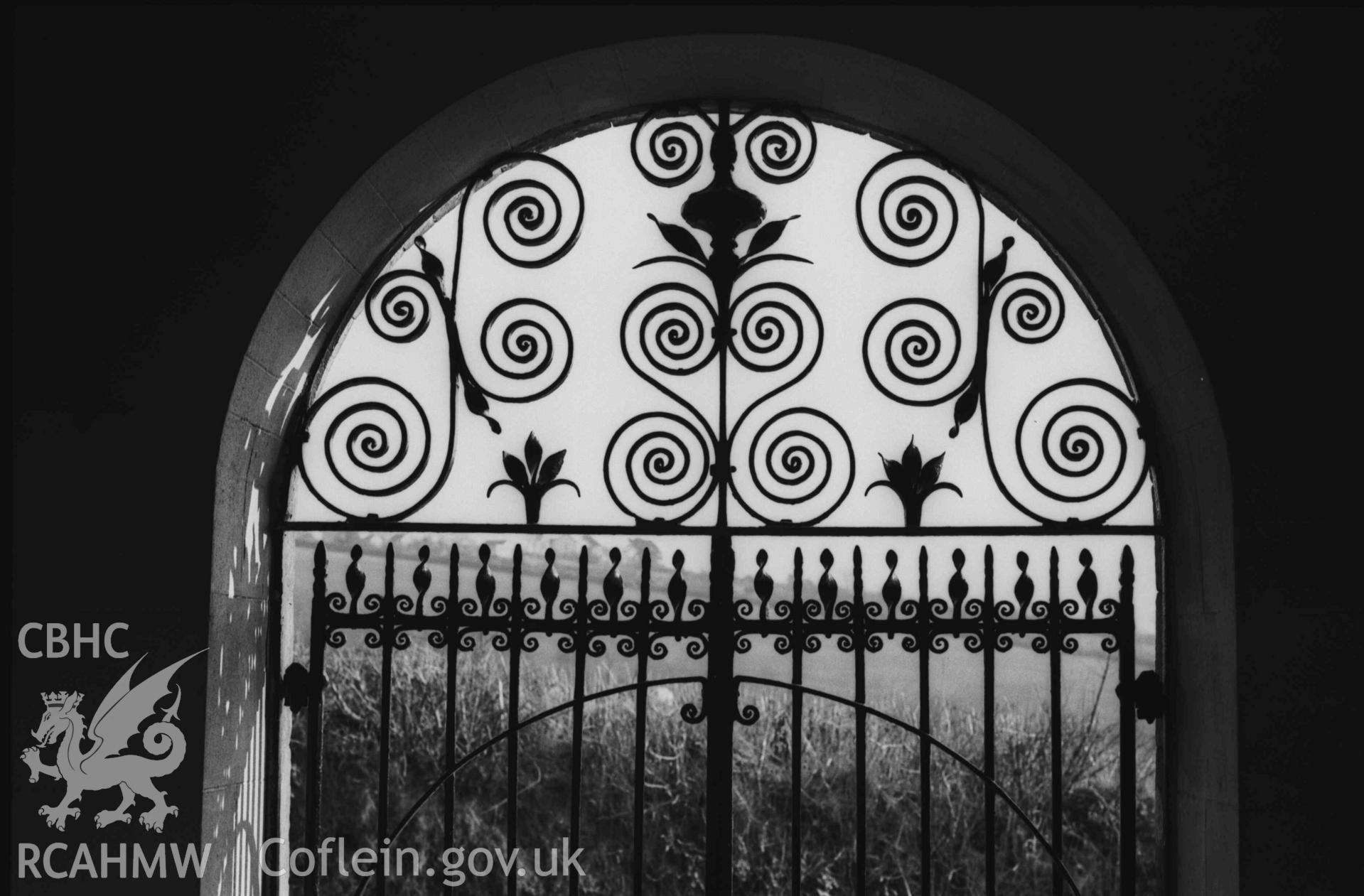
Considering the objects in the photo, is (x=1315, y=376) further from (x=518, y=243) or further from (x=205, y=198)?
(x=205, y=198)

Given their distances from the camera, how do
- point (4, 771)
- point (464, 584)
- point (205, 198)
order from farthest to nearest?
point (464, 584) → point (205, 198) → point (4, 771)

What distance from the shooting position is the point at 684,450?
3250mm

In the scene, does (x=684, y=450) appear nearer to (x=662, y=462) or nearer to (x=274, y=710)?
(x=662, y=462)

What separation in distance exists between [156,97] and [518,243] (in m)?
0.95

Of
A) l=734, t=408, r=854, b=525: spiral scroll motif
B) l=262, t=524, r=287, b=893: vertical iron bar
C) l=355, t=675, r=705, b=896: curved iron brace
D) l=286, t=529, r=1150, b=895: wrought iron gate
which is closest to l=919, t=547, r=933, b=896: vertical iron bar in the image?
l=286, t=529, r=1150, b=895: wrought iron gate

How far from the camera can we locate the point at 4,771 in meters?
2.84

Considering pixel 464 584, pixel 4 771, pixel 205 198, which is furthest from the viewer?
pixel 464 584

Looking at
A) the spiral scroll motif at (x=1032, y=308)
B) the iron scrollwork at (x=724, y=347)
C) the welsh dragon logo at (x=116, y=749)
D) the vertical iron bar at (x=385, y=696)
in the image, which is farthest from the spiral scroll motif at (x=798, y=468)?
the welsh dragon logo at (x=116, y=749)

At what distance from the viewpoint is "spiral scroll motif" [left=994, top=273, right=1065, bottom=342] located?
328 cm

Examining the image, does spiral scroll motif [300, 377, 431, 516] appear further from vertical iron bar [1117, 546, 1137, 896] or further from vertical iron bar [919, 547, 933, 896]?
vertical iron bar [1117, 546, 1137, 896]

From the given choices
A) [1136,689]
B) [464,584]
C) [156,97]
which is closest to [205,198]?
[156,97]

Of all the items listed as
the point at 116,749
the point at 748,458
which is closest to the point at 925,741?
the point at 748,458

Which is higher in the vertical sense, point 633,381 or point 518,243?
point 518,243

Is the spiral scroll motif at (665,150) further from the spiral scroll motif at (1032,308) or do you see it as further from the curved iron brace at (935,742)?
the curved iron brace at (935,742)
